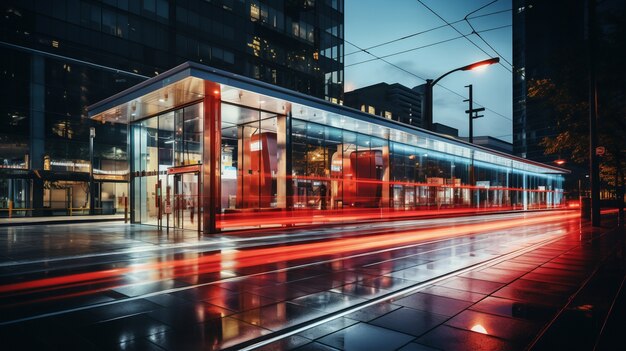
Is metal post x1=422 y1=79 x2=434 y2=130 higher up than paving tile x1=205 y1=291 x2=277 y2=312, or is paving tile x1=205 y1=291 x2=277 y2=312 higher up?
metal post x1=422 y1=79 x2=434 y2=130

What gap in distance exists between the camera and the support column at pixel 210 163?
634 inches

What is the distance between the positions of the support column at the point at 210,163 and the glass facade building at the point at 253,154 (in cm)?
4

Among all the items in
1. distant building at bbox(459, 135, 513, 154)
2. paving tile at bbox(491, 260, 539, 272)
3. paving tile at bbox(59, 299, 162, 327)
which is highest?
distant building at bbox(459, 135, 513, 154)

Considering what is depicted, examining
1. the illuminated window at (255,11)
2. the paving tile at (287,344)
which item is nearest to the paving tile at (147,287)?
the paving tile at (287,344)

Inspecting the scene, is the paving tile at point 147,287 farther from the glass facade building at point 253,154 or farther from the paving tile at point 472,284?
the glass facade building at point 253,154

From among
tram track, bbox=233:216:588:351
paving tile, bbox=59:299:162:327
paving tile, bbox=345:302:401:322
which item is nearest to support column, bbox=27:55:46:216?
paving tile, bbox=59:299:162:327

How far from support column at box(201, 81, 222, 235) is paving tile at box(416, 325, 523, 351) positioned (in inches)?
507

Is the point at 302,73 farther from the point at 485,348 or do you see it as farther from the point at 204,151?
the point at 485,348

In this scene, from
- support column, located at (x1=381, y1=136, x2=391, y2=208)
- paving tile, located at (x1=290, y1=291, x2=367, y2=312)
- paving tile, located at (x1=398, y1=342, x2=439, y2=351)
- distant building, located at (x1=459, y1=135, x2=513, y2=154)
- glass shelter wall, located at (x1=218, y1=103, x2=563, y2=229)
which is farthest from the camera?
distant building, located at (x1=459, y1=135, x2=513, y2=154)

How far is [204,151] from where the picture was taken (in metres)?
16.4

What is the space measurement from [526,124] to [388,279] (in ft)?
Result: 401

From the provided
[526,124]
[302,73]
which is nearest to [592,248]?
[302,73]

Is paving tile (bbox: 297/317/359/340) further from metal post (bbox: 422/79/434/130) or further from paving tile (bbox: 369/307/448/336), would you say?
metal post (bbox: 422/79/434/130)

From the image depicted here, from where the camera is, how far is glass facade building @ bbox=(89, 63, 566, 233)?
16.3 m
